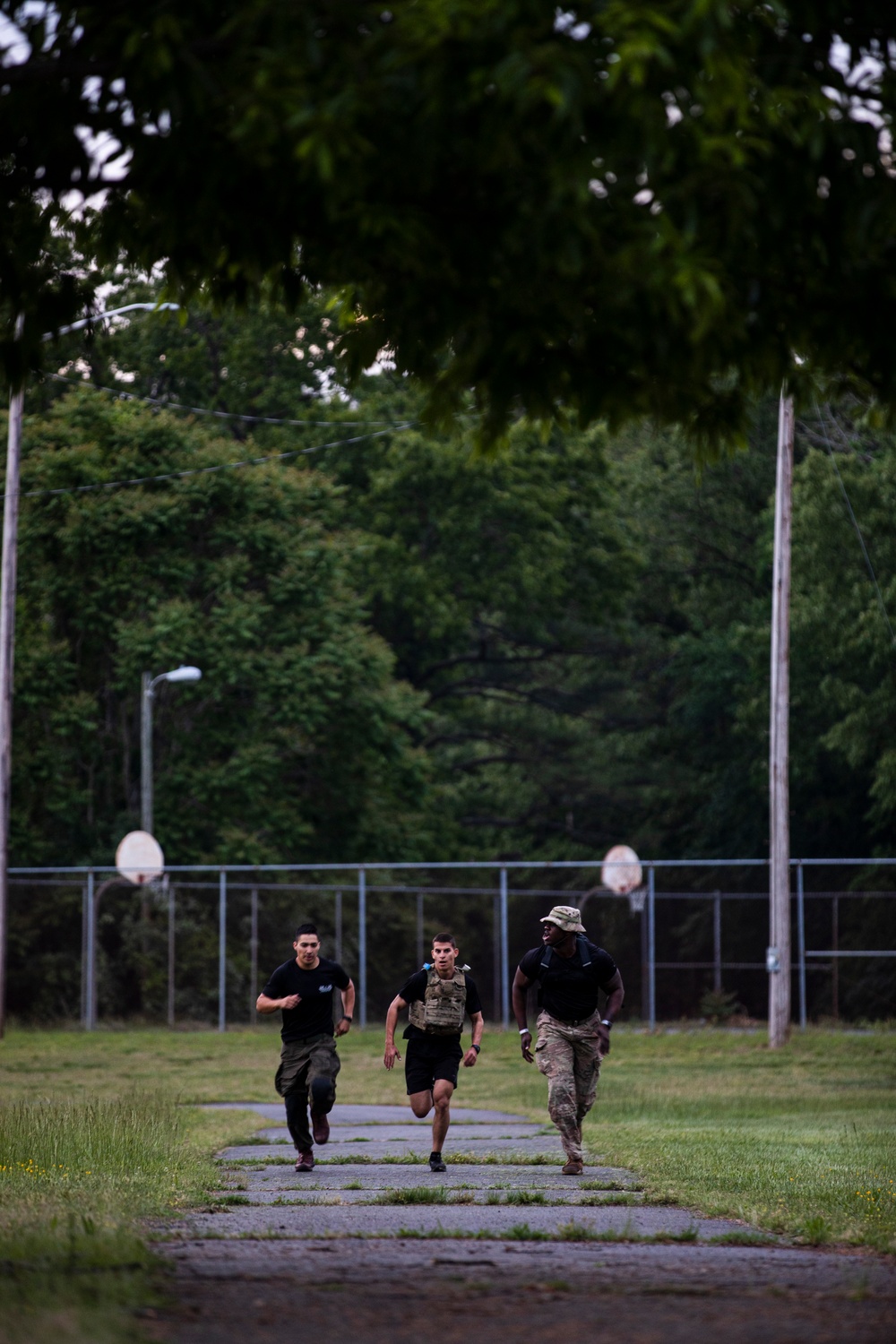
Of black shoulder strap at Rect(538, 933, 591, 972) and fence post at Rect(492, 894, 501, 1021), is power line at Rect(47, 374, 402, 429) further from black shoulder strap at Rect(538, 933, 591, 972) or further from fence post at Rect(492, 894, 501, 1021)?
black shoulder strap at Rect(538, 933, 591, 972)

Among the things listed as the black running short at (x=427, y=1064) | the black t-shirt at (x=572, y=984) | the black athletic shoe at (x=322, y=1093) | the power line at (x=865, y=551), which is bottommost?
the black athletic shoe at (x=322, y=1093)

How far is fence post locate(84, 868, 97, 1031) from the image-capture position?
33.2 meters

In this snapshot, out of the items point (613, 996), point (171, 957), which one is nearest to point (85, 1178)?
point (613, 996)

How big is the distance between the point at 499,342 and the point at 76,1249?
4005mm

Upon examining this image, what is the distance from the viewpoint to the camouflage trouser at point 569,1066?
1367cm

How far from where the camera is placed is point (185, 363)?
157 ft

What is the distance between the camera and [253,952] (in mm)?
35469

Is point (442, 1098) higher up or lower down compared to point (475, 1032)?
lower down

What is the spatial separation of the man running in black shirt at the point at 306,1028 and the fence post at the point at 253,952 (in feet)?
66.7

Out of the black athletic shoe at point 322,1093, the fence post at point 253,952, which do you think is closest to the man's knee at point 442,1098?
the black athletic shoe at point 322,1093

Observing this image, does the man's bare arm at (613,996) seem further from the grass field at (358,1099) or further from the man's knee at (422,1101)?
the man's knee at (422,1101)

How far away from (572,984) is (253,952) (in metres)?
22.1

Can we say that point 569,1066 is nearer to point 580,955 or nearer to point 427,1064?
point 580,955

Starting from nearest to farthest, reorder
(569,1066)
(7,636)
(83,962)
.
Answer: (569,1066)
(7,636)
(83,962)
